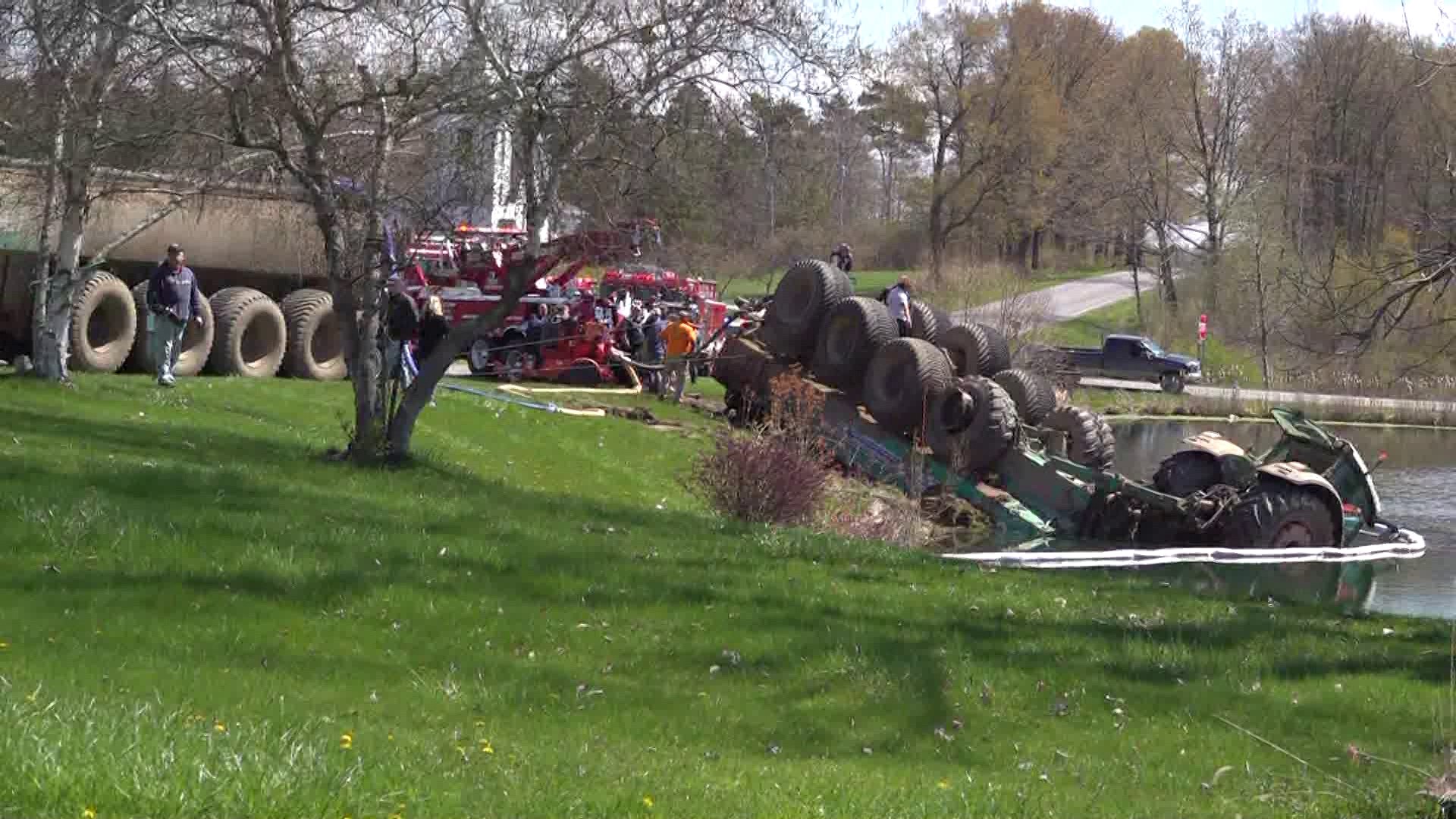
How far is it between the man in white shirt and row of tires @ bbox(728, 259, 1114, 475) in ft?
1.53

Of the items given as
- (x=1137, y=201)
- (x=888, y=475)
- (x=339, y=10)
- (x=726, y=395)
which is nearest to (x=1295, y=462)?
(x=888, y=475)

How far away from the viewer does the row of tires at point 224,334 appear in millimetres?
22344

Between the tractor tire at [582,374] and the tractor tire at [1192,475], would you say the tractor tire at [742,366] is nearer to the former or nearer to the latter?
the tractor tire at [582,374]

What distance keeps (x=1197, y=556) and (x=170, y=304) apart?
1319 cm

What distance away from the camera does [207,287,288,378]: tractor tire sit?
79.2 ft

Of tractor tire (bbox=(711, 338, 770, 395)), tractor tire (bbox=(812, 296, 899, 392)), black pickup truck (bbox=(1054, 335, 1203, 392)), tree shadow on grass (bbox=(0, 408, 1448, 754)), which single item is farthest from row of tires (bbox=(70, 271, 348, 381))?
black pickup truck (bbox=(1054, 335, 1203, 392))

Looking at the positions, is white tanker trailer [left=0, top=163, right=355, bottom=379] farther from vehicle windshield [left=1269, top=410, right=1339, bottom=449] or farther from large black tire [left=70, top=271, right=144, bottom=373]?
vehicle windshield [left=1269, top=410, right=1339, bottom=449]

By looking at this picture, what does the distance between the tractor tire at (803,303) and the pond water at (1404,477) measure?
723 centimetres

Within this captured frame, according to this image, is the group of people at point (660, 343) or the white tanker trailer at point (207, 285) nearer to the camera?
the white tanker trailer at point (207, 285)

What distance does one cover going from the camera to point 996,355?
2889 cm

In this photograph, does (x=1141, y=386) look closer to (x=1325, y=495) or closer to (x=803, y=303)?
(x=803, y=303)

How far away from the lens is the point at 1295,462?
24.2 m

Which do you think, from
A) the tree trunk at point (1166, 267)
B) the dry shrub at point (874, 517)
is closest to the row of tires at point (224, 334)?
the dry shrub at point (874, 517)

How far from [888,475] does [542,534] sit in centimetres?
1412
